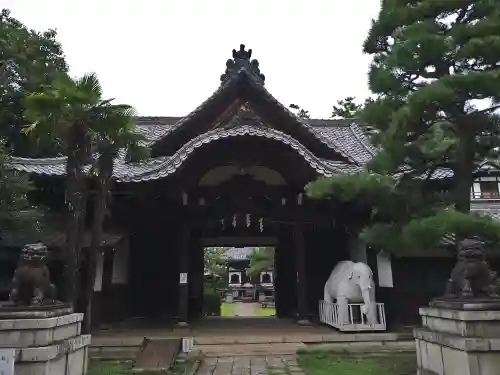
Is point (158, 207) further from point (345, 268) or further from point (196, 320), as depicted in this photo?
point (345, 268)

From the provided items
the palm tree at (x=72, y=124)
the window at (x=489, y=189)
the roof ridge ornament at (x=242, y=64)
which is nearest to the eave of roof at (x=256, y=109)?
the roof ridge ornament at (x=242, y=64)

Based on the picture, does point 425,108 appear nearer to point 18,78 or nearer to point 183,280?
point 183,280

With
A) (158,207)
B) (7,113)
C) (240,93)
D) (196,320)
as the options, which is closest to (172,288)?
(196,320)

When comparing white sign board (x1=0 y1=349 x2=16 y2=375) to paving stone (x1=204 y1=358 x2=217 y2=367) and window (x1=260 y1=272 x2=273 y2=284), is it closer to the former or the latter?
paving stone (x1=204 y1=358 x2=217 y2=367)

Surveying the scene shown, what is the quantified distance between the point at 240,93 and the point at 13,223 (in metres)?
7.33

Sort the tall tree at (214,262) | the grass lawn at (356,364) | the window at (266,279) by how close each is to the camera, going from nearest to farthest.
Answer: the grass lawn at (356,364) < the tall tree at (214,262) < the window at (266,279)

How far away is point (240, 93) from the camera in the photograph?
1358 centimetres

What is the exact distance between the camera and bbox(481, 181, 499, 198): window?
2262cm

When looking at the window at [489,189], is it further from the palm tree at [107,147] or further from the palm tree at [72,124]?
the palm tree at [72,124]

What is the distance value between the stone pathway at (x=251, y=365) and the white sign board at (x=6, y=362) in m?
3.38

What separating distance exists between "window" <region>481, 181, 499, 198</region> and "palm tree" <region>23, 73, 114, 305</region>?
20705 mm

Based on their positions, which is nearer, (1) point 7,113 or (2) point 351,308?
(2) point 351,308

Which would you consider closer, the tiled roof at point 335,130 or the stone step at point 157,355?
the stone step at point 157,355

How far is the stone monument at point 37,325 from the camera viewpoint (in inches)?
195
